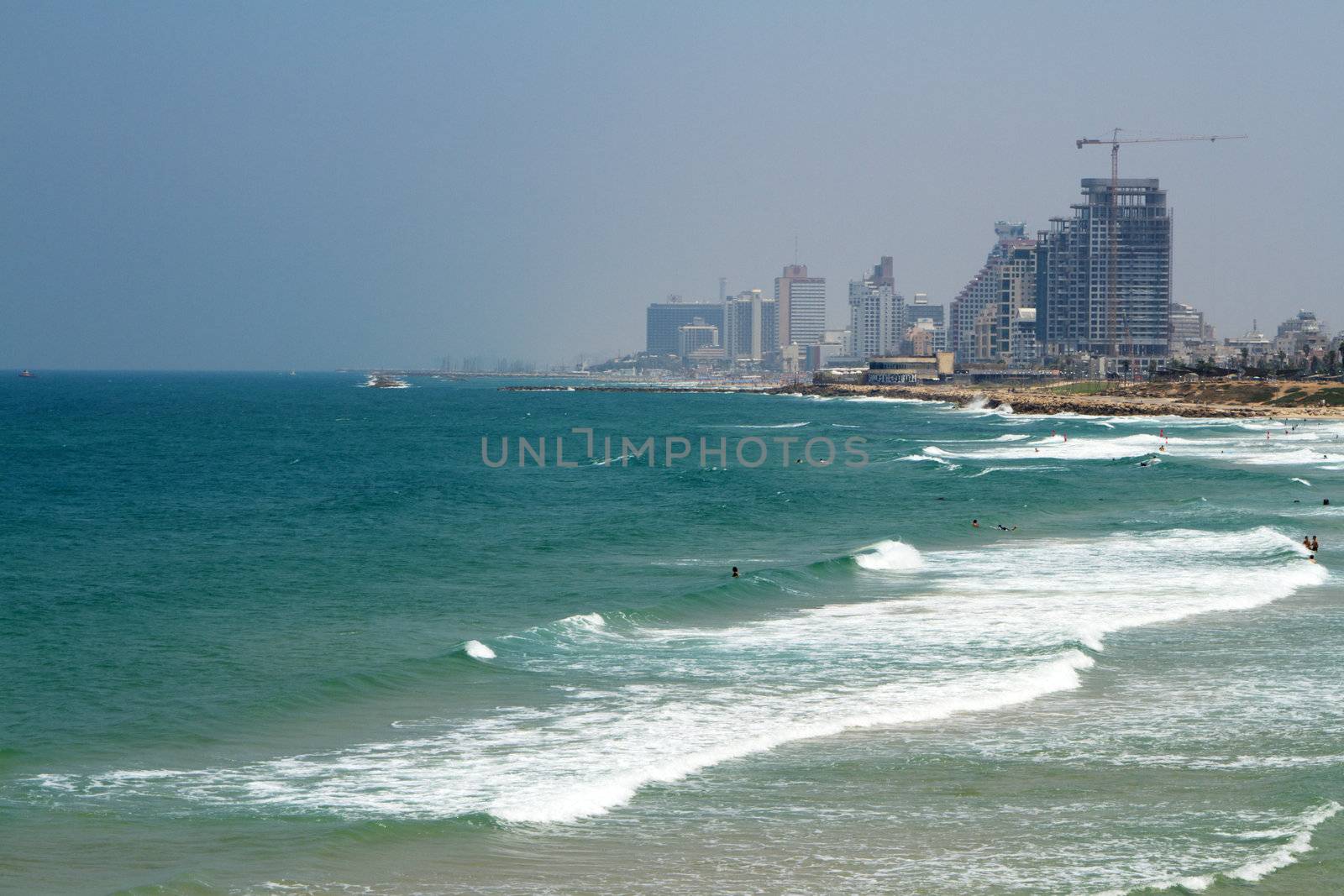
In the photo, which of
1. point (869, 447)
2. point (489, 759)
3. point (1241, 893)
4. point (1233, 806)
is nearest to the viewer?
point (1241, 893)

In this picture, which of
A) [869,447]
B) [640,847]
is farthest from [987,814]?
[869,447]

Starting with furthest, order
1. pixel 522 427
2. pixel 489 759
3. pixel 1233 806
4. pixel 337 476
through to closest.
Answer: pixel 522 427 < pixel 337 476 < pixel 489 759 < pixel 1233 806

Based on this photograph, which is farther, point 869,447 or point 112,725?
point 869,447

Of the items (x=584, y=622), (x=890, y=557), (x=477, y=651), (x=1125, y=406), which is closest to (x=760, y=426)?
(x=1125, y=406)

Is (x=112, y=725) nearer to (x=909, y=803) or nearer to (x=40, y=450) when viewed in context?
(x=909, y=803)

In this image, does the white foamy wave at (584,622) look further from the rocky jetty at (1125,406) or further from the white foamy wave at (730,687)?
the rocky jetty at (1125,406)

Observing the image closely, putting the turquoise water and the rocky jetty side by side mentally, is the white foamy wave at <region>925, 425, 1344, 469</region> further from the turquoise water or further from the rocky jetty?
the turquoise water

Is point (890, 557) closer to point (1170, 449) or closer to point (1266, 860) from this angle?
point (1266, 860)
